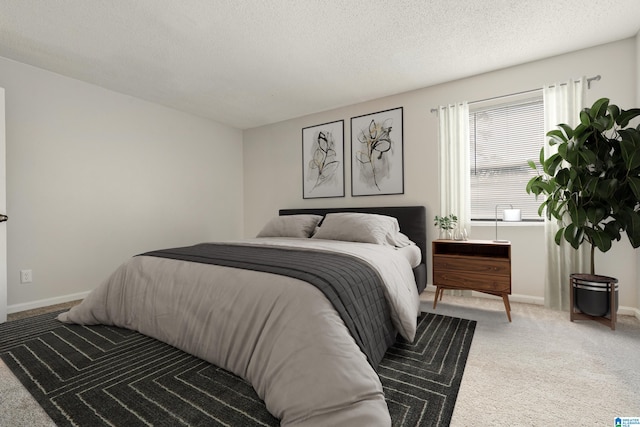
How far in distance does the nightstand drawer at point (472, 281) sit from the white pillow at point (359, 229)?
1.94 feet

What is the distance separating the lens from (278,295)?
1485mm

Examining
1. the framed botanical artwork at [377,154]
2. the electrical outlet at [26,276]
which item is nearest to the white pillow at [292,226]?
the framed botanical artwork at [377,154]

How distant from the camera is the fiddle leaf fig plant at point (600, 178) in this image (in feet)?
7.13

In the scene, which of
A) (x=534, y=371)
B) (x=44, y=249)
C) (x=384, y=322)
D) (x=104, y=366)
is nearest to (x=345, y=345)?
(x=384, y=322)

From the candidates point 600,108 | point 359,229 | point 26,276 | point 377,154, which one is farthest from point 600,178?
point 26,276

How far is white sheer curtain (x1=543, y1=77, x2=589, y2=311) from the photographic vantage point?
2.62 meters

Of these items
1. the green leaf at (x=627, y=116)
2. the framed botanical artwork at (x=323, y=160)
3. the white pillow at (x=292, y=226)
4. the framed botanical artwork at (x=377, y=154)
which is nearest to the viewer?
the green leaf at (x=627, y=116)

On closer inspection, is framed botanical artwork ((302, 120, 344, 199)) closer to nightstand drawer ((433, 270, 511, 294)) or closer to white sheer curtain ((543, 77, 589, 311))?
nightstand drawer ((433, 270, 511, 294))

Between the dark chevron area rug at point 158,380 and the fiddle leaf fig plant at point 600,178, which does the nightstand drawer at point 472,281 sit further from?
the fiddle leaf fig plant at point 600,178

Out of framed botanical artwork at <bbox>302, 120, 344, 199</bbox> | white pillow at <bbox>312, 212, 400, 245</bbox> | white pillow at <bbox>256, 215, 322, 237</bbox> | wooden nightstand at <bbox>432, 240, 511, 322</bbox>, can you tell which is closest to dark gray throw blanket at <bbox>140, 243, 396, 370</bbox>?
white pillow at <bbox>312, 212, 400, 245</bbox>

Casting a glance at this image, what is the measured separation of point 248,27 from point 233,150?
9.20ft

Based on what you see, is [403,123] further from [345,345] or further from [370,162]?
[345,345]

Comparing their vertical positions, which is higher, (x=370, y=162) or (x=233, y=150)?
(x=233, y=150)
